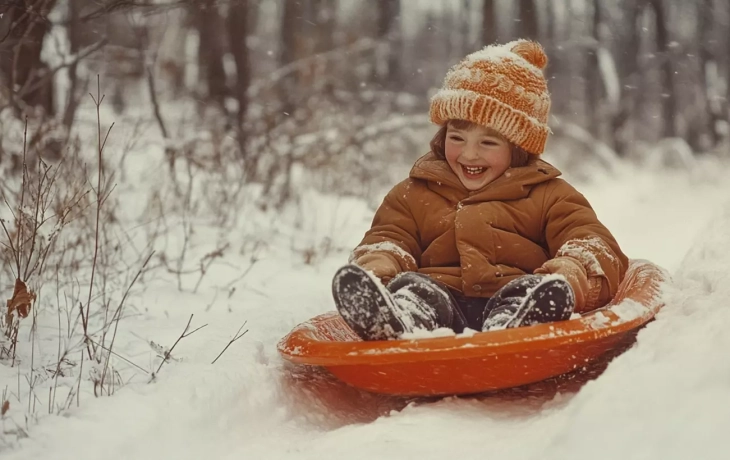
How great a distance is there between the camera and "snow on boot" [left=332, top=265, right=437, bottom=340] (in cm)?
210

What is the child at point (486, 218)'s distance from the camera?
2.44 metres

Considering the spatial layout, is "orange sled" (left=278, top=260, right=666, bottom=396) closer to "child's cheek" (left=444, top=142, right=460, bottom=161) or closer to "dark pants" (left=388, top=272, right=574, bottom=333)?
"dark pants" (left=388, top=272, right=574, bottom=333)

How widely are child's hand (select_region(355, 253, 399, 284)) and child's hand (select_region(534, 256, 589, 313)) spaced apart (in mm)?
549

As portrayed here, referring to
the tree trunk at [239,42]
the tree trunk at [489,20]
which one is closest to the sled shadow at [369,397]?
the tree trunk at [239,42]

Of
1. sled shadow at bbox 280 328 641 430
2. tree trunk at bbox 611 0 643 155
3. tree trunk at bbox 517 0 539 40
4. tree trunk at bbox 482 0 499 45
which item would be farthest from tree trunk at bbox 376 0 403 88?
sled shadow at bbox 280 328 641 430

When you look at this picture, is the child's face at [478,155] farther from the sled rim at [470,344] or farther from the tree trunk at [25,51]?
the tree trunk at [25,51]

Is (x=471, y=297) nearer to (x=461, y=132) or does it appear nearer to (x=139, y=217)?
(x=461, y=132)

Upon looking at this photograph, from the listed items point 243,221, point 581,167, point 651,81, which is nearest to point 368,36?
point 581,167

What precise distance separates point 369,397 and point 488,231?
2.53 feet

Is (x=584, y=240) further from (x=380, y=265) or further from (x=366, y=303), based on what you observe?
(x=366, y=303)

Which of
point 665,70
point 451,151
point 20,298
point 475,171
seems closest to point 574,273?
point 475,171

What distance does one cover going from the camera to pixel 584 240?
249 cm

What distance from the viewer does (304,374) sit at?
2.59 metres

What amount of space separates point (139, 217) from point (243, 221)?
882 mm
